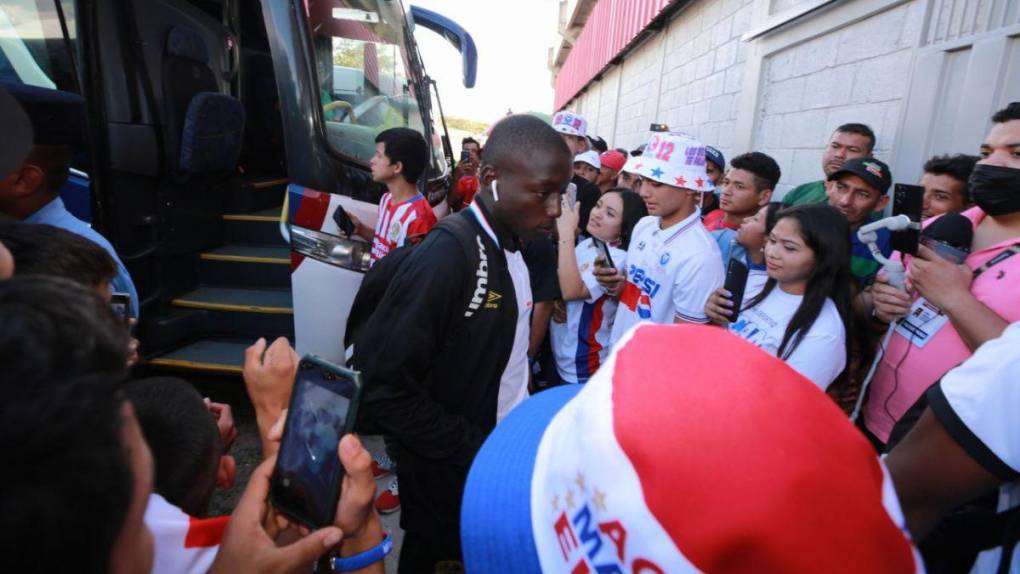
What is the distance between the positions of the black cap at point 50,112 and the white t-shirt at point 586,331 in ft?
7.78

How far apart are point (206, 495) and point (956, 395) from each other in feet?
4.98

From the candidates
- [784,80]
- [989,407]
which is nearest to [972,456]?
[989,407]

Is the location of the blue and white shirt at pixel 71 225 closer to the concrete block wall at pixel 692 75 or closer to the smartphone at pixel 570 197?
the smartphone at pixel 570 197

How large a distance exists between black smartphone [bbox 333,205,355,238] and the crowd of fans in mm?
1191


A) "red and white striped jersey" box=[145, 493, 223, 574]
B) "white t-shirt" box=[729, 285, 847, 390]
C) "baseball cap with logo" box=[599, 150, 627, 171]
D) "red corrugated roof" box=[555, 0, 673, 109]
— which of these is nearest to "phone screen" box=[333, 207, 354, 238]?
"white t-shirt" box=[729, 285, 847, 390]

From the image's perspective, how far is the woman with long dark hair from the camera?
187cm

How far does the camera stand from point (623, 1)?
34.3 ft

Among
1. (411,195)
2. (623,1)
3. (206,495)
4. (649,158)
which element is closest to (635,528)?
(206,495)

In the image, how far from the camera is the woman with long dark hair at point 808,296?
6.13 feet

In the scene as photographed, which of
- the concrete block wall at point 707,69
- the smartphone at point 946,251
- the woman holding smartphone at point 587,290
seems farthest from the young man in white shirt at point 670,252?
the concrete block wall at point 707,69

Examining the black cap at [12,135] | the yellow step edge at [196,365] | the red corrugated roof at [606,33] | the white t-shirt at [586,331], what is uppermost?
the red corrugated roof at [606,33]

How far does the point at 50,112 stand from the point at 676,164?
2.76 meters

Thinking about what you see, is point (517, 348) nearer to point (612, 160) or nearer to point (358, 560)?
point (358, 560)

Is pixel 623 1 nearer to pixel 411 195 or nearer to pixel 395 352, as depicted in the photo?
pixel 411 195
